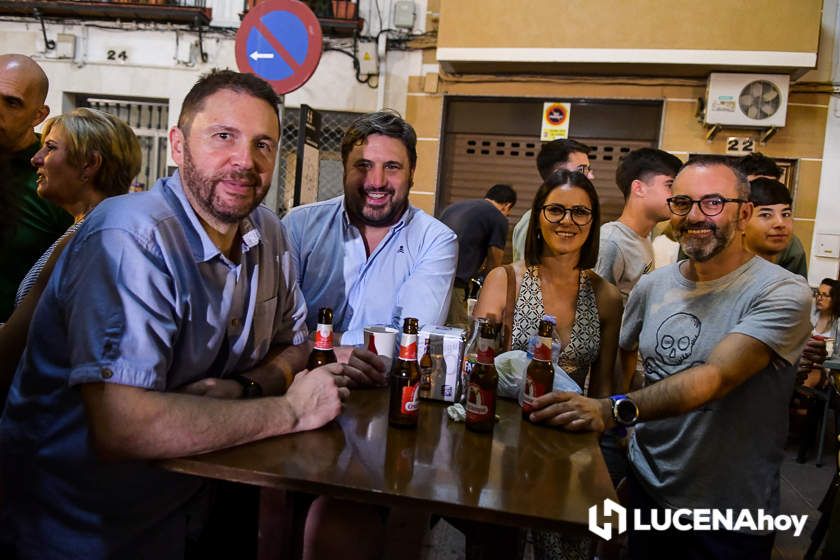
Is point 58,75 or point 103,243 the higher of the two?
point 58,75

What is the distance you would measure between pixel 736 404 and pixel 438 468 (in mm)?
1383

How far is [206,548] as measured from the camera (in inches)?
77.2

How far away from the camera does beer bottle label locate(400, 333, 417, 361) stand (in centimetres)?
174

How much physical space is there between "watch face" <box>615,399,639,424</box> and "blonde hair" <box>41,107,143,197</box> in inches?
95.3

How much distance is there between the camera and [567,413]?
1884 millimetres

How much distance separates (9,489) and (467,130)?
735 cm

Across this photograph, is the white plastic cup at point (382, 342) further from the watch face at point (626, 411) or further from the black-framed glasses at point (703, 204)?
the black-framed glasses at point (703, 204)

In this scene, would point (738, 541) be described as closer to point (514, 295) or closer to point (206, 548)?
point (514, 295)

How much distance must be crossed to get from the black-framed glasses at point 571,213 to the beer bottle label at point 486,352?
104cm

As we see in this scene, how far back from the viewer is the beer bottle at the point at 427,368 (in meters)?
2.03

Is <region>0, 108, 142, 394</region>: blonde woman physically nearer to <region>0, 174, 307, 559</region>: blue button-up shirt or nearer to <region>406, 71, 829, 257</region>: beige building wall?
<region>0, 174, 307, 559</region>: blue button-up shirt

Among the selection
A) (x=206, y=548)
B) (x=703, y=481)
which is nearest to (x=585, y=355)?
(x=703, y=481)

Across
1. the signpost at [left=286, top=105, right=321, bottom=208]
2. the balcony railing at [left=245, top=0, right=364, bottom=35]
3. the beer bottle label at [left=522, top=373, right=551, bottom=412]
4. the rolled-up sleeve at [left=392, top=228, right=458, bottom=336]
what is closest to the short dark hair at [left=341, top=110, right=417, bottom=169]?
the rolled-up sleeve at [left=392, top=228, right=458, bottom=336]

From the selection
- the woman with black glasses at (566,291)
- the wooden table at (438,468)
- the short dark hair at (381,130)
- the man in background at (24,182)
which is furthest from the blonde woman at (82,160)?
the woman with black glasses at (566,291)
